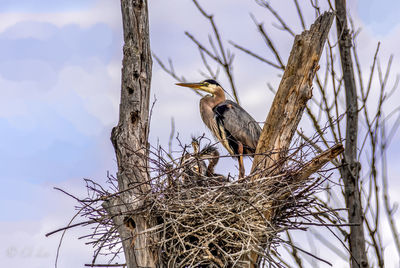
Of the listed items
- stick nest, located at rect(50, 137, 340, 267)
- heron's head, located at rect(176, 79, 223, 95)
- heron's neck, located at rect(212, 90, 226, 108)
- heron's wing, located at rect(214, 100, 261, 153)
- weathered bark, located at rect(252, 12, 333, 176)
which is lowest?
stick nest, located at rect(50, 137, 340, 267)

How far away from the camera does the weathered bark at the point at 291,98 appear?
14.8 feet

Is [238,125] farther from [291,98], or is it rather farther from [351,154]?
[291,98]

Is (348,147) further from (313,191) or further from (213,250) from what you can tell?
(213,250)

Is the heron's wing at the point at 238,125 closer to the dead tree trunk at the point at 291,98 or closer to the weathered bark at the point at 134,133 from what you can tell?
the dead tree trunk at the point at 291,98

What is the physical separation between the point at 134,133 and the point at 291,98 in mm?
1327

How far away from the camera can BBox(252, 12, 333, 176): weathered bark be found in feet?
14.8

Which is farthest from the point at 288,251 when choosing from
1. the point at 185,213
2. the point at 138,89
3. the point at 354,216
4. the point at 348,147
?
the point at 138,89

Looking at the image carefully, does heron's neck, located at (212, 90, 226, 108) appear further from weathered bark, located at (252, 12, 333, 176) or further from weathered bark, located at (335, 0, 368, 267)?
weathered bark, located at (252, 12, 333, 176)

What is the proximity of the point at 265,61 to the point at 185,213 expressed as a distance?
2.45m

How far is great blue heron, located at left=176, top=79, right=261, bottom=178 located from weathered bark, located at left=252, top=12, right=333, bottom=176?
1367mm

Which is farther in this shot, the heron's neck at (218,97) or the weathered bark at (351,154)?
the heron's neck at (218,97)

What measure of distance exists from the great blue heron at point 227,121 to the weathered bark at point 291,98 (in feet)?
4.49

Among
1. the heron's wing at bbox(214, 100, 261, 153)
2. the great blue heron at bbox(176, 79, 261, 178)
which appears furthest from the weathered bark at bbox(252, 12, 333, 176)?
the heron's wing at bbox(214, 100, 261, 153)

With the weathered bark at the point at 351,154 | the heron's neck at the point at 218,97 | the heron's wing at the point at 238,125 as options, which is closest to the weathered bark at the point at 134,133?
the weathered bark at the point at 351,154
